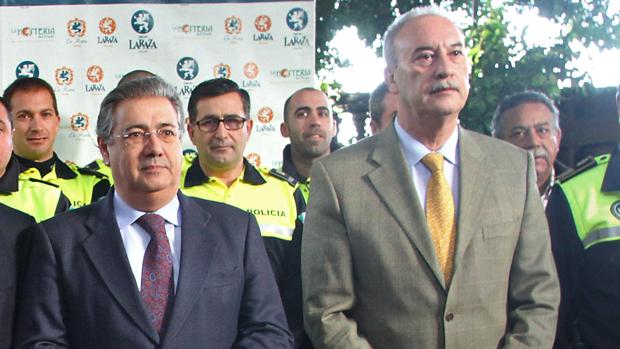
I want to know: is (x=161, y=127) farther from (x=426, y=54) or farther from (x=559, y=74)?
(x=559, y=74)

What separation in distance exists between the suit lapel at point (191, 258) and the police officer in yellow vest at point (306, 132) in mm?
1672

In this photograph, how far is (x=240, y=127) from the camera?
3723 millimetres

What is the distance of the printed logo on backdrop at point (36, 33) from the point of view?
540 centimetres

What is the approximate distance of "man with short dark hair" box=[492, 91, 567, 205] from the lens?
377 centimetres

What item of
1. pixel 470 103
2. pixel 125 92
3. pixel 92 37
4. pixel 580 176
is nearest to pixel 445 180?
pixel 580 176

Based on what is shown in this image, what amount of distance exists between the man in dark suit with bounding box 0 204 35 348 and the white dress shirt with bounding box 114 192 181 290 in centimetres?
33

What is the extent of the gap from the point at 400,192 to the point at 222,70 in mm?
3004

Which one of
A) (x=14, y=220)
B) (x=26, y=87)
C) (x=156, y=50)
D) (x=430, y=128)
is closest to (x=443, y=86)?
(x=430, y=128)

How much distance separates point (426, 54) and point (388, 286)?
762 millimetres

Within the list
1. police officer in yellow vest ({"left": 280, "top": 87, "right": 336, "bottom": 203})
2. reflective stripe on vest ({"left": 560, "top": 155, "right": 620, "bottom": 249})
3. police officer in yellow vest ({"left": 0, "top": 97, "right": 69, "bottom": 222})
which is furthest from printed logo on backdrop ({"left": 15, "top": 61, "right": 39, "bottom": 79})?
reflective stripe on vest ({"left": 560, "top": 155, "right": 620, "bottom": 249})

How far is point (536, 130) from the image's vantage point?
379 centimetres

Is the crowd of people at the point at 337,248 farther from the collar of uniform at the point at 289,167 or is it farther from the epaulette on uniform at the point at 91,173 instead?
the collar of uniform at the point at 289,167

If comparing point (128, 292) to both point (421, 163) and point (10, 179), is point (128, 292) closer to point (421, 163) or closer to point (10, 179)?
point (421, 163)

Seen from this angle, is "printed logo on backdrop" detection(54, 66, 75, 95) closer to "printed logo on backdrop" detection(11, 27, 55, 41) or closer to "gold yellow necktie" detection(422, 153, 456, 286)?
"printed logo on backdrop" detection(11, 27, 55, 41)
